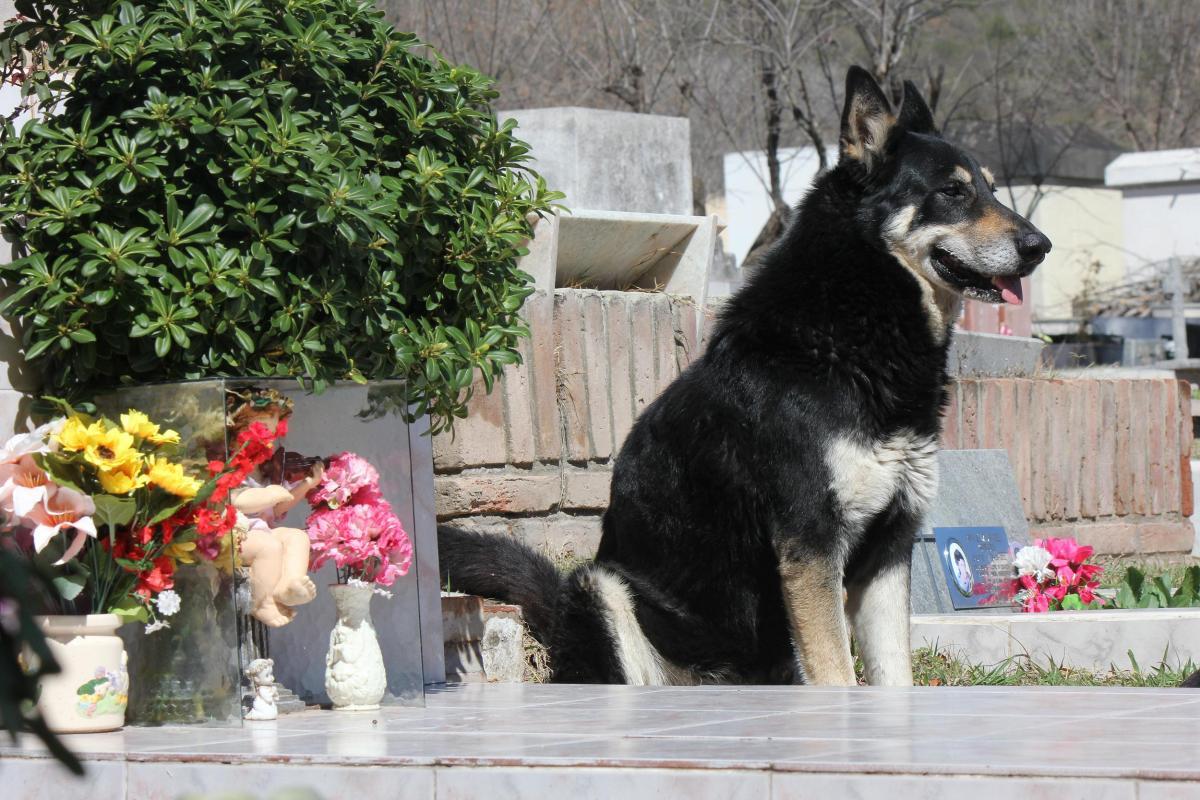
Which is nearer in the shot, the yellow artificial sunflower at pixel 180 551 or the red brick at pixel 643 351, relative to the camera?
the yellow artificial sunflower at pixel 180 551

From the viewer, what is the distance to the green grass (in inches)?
218

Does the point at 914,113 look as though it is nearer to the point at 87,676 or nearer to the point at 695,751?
the point at 695,751

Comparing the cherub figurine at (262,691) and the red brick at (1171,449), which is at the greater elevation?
the red brick at (1171,449)

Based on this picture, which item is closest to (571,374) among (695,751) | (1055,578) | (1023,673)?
(1023,673)

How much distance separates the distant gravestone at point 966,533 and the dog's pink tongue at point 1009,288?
1.61m

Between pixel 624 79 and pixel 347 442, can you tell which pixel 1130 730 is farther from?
pixel 624 79

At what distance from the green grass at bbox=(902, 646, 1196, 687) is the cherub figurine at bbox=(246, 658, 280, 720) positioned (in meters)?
2.37

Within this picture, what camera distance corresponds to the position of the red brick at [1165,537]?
9.88 metres

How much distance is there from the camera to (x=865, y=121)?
16.0 feet

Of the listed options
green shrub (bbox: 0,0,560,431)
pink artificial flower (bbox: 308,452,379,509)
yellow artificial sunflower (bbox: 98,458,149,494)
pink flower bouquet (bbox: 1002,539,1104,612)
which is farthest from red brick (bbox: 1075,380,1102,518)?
yellow artificial sunflower (bbox: 98,458,149,494)

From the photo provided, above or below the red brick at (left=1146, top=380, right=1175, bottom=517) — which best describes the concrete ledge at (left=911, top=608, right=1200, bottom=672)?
below

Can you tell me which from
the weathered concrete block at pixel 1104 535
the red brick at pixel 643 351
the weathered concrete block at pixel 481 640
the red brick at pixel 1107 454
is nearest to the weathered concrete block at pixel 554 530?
the red brick at pixel 643 351

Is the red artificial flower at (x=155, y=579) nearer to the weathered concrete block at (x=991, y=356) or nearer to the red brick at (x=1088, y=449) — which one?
the weathered concrete block at (x=991, y=356)

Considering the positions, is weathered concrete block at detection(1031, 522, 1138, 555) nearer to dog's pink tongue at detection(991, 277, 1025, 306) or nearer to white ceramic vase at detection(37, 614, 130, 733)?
dog's pink tongue at detection(991, 277, 1025, 306)
